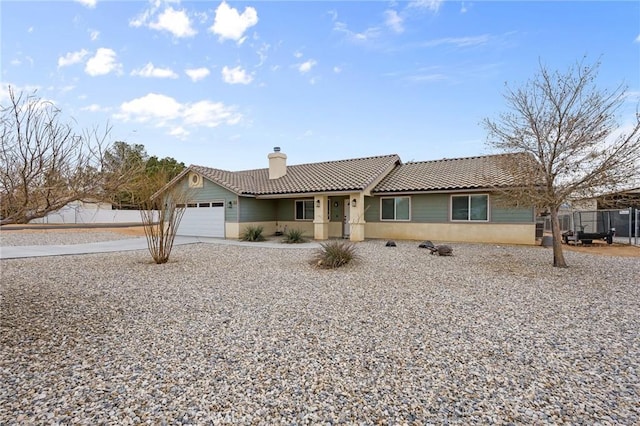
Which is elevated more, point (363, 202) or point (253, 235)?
point (363, 202)

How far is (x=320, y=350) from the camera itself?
4043 mm

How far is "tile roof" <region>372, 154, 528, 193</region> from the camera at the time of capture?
15.0 m

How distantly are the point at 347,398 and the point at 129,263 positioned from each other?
32.0 ft

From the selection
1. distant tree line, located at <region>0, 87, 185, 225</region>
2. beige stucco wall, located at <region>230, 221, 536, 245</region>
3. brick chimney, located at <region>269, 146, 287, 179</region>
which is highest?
brick chimney, located at <region>269, 146, 287, 179</region>

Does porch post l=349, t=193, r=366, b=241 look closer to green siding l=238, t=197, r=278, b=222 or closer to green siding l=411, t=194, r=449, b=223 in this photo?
green siding l=411, t=194, r=449, b=223

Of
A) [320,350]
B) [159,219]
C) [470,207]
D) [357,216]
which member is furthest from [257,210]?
[320,350]

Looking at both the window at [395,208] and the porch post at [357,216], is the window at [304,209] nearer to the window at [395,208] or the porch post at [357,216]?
the porch post at [357,216]

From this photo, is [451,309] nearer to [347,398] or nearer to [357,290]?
[357,290]

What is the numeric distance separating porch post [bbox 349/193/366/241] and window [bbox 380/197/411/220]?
1.80 m

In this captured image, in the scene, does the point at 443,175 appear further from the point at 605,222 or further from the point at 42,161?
the point at 42,161

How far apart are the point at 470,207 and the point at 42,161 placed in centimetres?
1532

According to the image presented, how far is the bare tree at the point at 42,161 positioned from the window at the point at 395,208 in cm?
1404

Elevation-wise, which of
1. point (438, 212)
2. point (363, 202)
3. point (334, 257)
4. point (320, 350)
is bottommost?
point (320, 350)

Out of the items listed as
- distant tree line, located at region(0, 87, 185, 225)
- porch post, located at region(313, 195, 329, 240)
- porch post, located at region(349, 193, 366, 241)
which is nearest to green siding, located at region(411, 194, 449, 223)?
porch post, located at region(349, 193, 366, 241)
